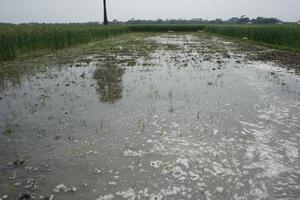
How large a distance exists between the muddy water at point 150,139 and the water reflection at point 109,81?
7 cm

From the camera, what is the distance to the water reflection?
9750 millimetres

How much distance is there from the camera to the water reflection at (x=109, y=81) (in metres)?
9.75

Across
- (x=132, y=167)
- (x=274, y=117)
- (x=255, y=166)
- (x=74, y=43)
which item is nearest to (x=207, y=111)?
(x=274, y=117)

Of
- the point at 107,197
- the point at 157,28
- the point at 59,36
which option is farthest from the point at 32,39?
the point at 157,28

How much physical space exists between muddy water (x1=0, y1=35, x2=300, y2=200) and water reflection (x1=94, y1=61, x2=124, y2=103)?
7 cm

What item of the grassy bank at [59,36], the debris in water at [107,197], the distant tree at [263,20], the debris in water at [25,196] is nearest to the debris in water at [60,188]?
the debris in water at [25,196]

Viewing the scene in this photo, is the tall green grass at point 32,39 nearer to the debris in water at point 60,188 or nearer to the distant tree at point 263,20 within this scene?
the debris in water at point 60,188

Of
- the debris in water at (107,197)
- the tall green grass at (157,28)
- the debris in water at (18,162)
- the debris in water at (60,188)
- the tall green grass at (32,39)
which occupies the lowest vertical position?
the debris in water at (107,197)

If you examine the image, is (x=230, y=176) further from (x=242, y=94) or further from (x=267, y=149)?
(x=242, y=94)

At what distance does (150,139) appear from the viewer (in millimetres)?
6453

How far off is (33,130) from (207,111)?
191 inches

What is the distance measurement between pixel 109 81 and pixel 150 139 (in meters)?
6.05

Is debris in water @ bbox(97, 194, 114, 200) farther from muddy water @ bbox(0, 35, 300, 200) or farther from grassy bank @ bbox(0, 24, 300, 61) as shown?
grassy bank @ bbox(0, 24, 300, 61)

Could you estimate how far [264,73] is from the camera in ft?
45.1
